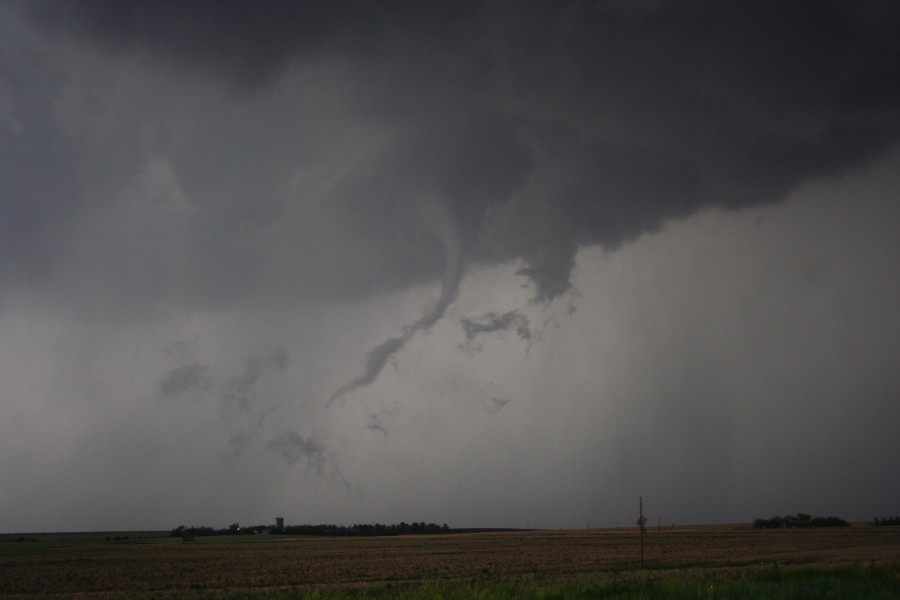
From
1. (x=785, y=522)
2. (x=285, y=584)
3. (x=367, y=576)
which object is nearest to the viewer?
(x=285, y=584)

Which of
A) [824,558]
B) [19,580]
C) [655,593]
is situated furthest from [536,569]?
[19,580]

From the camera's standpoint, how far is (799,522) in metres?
176

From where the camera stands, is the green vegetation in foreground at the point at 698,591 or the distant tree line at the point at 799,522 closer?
the green vegetation in foreground at the point at 698,591

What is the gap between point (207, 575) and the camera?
54812 mm

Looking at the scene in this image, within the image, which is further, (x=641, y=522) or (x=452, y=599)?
(x=641, y=522)

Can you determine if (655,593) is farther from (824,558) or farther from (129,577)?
(129,577)

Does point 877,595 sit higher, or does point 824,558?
point 877,595

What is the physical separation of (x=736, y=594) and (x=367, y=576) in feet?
108

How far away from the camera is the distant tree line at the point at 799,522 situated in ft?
573

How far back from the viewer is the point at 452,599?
23828mm

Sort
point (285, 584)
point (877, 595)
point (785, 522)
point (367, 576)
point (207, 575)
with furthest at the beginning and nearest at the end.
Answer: point (785, 522) < point (207, 575) < point (367, 576) < point (285, 584) < point (877, 595)

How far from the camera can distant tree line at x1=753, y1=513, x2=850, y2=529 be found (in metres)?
175

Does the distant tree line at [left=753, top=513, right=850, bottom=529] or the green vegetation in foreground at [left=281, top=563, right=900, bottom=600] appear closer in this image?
the green vegetation in foreground at [left=281, top=563, right=900, bottom=600]

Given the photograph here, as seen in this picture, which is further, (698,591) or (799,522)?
(799,522)
